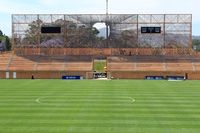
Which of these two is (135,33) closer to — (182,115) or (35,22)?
(35,22)

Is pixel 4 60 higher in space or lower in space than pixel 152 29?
lower

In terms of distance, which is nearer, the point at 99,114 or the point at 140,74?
the point at 99,114

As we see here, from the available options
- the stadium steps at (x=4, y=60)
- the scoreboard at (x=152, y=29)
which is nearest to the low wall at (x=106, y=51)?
the stadium steps at (x=4, y=60)

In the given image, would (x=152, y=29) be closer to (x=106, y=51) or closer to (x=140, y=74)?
(x=106, y=51)

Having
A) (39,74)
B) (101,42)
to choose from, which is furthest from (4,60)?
(101,42)

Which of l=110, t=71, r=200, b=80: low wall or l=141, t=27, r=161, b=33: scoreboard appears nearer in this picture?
l=110, t=71, r=200, b=80: low wall

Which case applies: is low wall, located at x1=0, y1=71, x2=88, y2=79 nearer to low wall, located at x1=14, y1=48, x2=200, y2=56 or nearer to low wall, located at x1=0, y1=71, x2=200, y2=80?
low wall, located at x1=0, y1=71, x2=200, y2=80

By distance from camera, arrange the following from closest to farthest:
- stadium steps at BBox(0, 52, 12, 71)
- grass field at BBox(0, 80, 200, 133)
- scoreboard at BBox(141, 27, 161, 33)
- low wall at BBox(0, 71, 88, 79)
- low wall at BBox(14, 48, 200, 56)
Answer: grass field at BBox(0, 80, 200, 133)
low wall at BBox(0, 71, 88, 79)
stadium steps at BBox(0, 52, 12, 71)
scoreboard at BBox(141, 27, 161, 33)
low wall at BBox(14, 48, 200, 56)

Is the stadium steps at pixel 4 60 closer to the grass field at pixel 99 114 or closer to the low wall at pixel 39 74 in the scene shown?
the low wall at pixel 39 74

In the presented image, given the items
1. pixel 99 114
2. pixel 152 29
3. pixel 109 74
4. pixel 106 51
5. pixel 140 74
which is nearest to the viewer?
pixel 99 114

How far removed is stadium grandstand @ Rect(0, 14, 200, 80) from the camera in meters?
A: 57.9

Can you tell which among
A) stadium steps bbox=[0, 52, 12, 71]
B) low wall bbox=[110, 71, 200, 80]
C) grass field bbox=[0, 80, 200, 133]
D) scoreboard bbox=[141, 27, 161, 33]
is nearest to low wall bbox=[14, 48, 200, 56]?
stadium steps bbox=[0, 52, 12, 71]

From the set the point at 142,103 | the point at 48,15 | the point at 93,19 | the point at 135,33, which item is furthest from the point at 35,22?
the point at 142,103

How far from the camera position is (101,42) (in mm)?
63438
